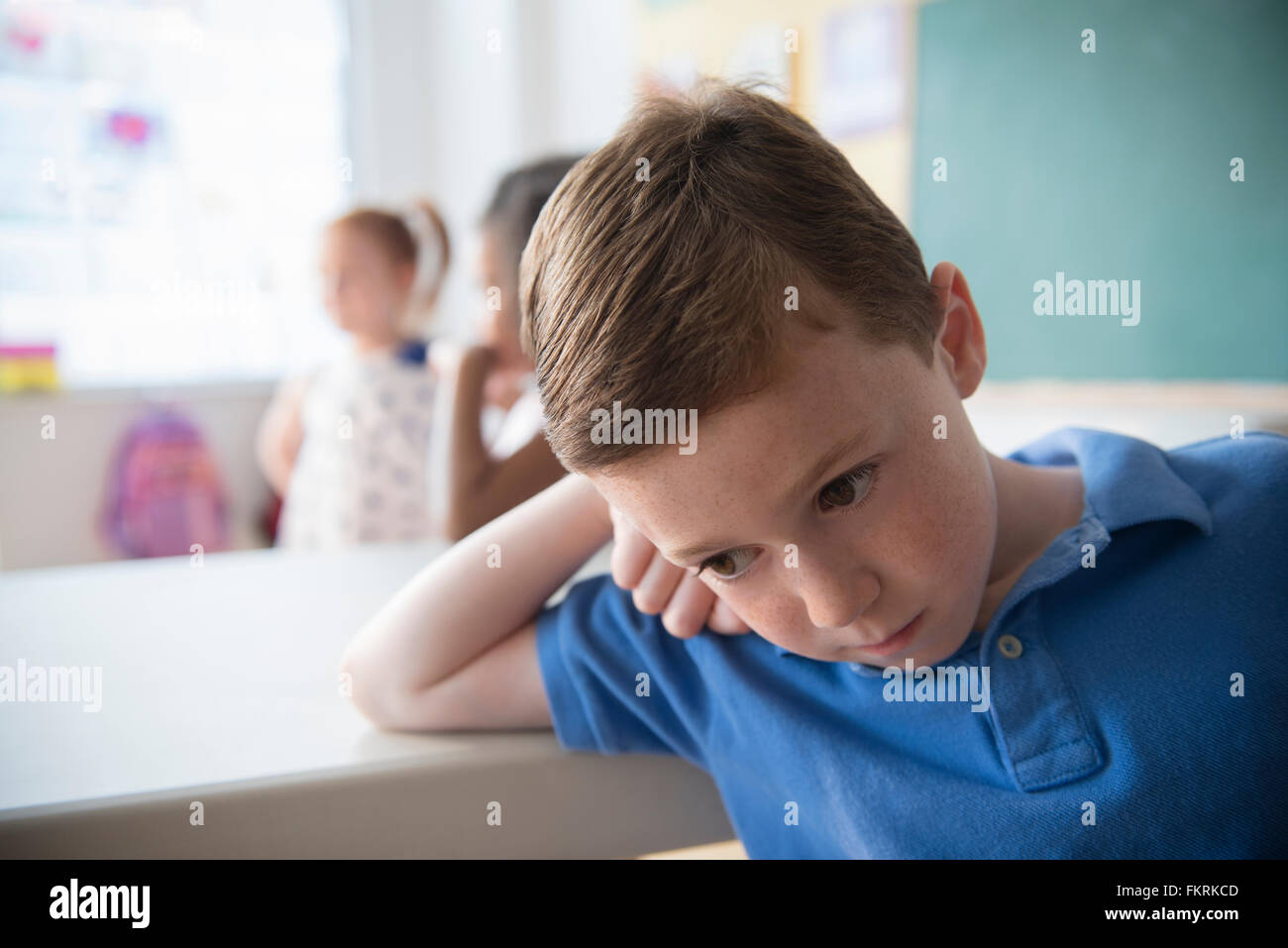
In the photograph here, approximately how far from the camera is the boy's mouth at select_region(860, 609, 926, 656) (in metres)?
0.63

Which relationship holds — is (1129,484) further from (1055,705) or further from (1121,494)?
(1055,705)

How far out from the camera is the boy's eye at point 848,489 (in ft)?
1.94

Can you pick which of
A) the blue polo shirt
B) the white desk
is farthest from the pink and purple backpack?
the blue polo shirt

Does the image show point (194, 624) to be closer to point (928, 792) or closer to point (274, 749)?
point (274, 749)

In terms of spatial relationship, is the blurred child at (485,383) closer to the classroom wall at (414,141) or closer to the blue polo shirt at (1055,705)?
the blue polo shirt at (1055,705)

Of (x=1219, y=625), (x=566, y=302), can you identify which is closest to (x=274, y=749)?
(x=566, y=302)

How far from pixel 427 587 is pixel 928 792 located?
1.28 ft

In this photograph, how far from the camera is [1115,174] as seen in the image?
1.94m

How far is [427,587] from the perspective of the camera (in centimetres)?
80

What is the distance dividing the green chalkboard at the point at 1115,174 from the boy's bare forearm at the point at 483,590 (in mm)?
1473

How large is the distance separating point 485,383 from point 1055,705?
1.35m

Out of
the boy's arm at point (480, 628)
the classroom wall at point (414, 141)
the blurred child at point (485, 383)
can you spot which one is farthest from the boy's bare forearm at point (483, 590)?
the classroom wall at point (414, 141)

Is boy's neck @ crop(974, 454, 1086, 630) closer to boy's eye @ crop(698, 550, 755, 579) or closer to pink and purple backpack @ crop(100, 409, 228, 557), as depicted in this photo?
boy's eye @ crop(698, 550, 755, 579)

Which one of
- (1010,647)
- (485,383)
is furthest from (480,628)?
(485,383)
